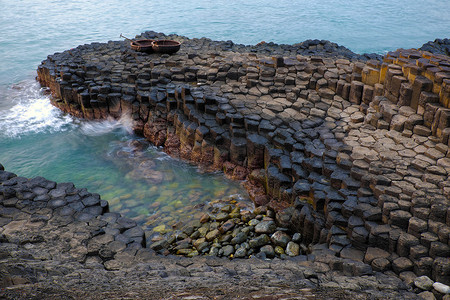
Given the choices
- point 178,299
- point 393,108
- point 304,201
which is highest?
point 393,108

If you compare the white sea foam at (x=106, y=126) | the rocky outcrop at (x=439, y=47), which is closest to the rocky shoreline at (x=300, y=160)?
the white sea foam at (x=106, y=126)

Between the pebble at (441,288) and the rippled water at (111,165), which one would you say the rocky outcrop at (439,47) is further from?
the pebble at (441,288)

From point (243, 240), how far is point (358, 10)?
2950 centimetres

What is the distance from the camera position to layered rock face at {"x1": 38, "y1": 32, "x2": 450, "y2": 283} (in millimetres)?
5523

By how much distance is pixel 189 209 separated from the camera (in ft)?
25.1

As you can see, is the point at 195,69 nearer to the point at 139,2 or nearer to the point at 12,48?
the point at 12,48

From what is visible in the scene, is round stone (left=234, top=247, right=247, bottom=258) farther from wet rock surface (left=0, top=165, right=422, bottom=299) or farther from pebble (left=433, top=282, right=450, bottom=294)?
pebble (left=433, top=282, right=450, bottom=294)

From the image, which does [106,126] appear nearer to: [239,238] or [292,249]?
[239,238]

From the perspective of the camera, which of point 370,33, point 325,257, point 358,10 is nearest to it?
point 325,257

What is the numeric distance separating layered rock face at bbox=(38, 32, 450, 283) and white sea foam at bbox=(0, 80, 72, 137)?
1.66 ft

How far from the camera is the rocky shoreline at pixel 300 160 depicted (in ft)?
16.9

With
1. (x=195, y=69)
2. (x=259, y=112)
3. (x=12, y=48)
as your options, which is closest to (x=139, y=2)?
(x=12, y=48)

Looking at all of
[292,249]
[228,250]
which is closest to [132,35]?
[228,250]

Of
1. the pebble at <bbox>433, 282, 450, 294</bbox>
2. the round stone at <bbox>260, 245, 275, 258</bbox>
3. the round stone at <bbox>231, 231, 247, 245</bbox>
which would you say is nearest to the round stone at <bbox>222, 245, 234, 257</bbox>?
the round stone at <bbox>231, 231, 247, 245</bbox>
